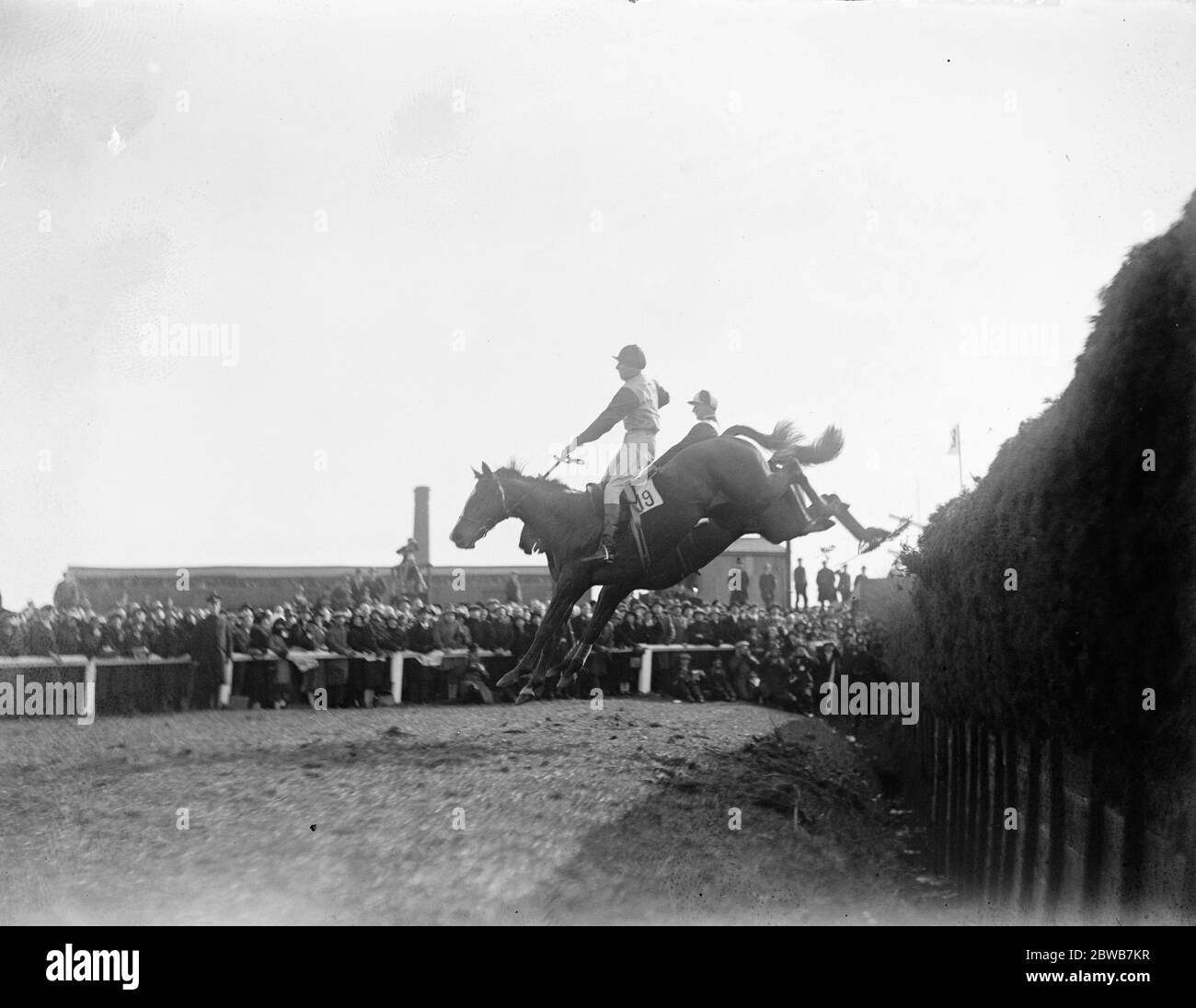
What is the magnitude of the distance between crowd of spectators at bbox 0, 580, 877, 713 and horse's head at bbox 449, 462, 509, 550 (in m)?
0.51

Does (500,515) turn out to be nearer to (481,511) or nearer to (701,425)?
(481,511)

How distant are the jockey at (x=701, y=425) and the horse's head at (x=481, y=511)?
4.14 ft

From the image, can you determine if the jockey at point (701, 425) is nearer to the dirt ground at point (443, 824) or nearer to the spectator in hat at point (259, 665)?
the dirt ground at point (443, 824)

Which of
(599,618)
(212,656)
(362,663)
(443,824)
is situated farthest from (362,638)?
(443,824)

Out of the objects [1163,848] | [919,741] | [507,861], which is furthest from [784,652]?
[1163,848]

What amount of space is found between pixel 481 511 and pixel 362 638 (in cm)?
139

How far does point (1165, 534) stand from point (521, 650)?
4.45 m

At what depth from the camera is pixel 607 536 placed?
26.8ft

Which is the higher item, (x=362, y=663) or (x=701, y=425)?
(x=701, y=425)

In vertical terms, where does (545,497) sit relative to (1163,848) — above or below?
above

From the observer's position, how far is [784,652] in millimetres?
8867
